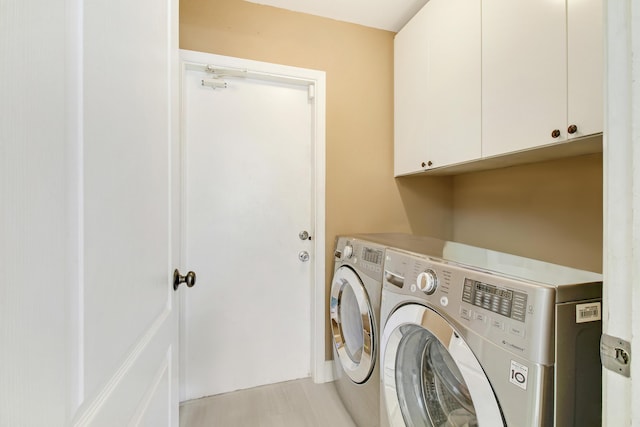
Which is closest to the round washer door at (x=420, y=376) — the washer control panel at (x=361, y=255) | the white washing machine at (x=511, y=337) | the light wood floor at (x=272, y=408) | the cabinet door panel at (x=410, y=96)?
the white washing machine at (x=511, y=337)

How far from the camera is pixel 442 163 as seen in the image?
1510 millimetres

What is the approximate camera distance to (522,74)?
3.53 ft

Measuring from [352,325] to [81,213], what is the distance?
5.01ft

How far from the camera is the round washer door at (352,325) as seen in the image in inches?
51.3

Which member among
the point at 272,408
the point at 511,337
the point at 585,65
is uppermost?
the point at 585,65

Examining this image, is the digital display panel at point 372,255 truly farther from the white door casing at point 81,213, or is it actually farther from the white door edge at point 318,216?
the white door casing at point 81,213

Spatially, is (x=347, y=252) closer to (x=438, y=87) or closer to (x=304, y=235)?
(x=304, y=235)

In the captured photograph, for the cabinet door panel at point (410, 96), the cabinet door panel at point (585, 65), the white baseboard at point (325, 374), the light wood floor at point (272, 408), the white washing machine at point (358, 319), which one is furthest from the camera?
the white baseboard at point (325, 374)

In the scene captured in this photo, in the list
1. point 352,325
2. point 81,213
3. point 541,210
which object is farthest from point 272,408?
point 541,210

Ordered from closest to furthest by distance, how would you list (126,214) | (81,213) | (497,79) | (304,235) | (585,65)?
(81,213) < (126,214) < (585,65) < (497,79) < (304,235)

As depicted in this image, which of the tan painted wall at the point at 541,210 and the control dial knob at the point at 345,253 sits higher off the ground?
the tan painted wall at the point at 541,210

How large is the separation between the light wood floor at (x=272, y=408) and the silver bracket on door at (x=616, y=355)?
143cm

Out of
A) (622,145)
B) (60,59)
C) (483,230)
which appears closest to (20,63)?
(60,59)

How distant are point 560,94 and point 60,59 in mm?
1394
